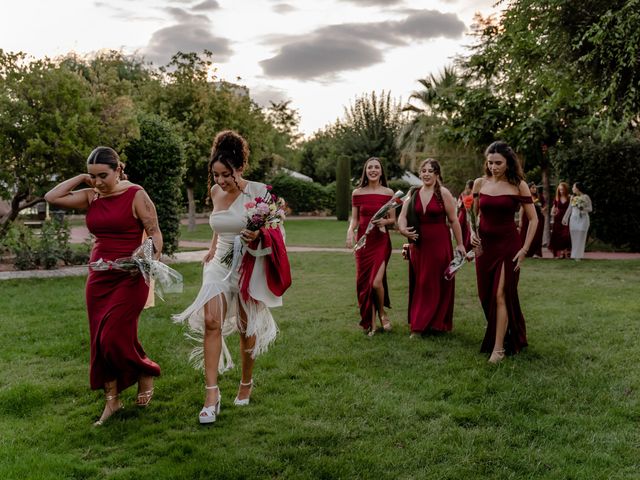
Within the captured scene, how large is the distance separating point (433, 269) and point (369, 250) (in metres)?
0.92

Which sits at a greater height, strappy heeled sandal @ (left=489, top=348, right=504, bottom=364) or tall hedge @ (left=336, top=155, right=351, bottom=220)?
tall hedge @ (left=336, top=155, right=351, bottom=220)

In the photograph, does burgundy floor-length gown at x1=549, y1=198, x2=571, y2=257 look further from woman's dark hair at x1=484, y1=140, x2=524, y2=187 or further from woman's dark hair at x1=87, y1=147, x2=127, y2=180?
woman's dark hair at x1=87, y1=147, x2=127, y2=180

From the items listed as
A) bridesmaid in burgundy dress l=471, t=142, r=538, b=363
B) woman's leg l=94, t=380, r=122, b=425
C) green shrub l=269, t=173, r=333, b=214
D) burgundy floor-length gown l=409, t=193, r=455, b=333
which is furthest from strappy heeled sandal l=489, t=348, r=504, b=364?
green shrub l=269, t=173, r=333, b=214

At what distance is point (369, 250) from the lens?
26.0 feet

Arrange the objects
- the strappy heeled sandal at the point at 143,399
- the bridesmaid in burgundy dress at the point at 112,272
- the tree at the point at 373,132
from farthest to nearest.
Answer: the tree at the point at 373,132 < the strappy heeled sandal at the point at 143,399 < the bridesmaid in burgundy dress at the point at 112,272

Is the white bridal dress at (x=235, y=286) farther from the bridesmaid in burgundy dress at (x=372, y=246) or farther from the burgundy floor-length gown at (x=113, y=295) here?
the bridesmaid in burgundy dress at (x=372, y=246)

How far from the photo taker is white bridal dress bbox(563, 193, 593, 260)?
53.6ft

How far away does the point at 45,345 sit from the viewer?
6.96m

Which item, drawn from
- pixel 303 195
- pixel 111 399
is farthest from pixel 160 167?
pixel 303 195

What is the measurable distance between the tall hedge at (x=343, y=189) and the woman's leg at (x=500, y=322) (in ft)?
101

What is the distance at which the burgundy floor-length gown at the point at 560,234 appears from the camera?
1717 cm

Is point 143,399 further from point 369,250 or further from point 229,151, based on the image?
point 369,250

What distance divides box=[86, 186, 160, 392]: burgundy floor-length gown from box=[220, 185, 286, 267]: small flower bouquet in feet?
2.47

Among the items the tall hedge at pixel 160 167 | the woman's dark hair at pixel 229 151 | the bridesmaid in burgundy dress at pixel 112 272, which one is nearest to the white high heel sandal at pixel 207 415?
the bridesmaid in burgundy dress at pixel 112 272
